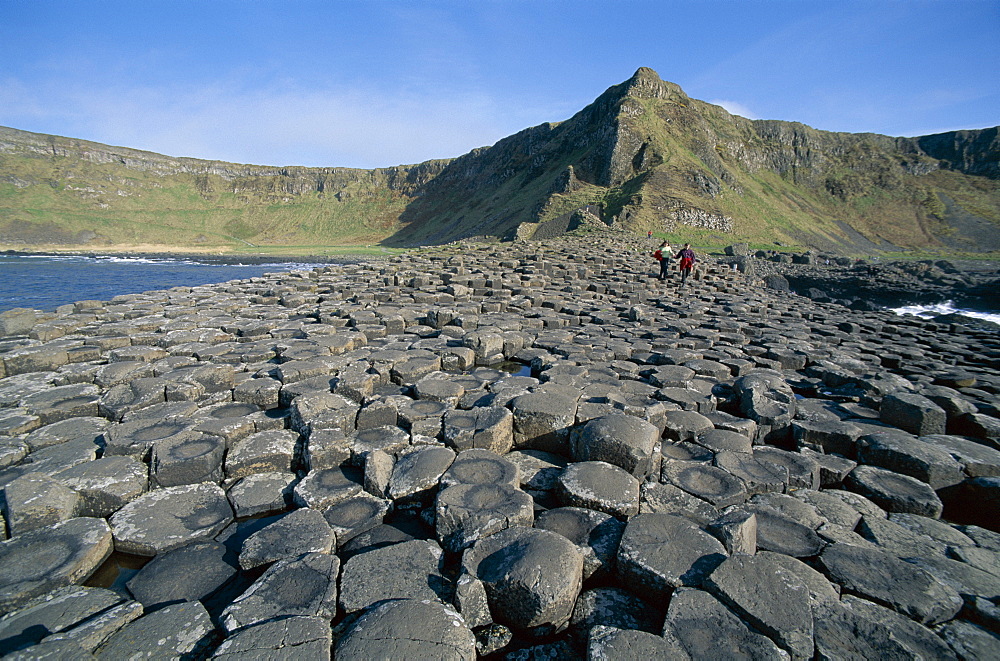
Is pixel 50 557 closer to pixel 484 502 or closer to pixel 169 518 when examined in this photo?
pixel 169 518

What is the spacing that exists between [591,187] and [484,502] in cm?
4771

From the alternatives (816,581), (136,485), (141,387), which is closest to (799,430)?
(816,581)

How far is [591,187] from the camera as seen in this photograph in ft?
154

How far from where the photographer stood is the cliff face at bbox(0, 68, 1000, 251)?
45.3 m

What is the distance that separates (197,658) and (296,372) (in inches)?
140

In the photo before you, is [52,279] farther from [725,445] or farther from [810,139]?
[810,139]

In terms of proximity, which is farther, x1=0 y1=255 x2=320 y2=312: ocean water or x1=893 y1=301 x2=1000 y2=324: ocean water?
x1=0 y1=255 x2=320 y2=312: ocean water

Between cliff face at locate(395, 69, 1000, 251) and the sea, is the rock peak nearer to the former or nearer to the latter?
cliff face at locate(395, 69, 1000, 251)

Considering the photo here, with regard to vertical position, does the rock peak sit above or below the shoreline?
above

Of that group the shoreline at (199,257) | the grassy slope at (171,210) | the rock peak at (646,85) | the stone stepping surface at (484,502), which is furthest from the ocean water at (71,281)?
the rock peak at (646,85)

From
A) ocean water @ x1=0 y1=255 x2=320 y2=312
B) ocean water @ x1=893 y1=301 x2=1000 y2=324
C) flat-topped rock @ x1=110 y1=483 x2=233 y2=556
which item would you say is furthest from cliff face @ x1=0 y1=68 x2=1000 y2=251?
flat-topped rock @ x1=110 y1=483 x2=233 y2=556

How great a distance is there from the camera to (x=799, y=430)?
4.57 metres

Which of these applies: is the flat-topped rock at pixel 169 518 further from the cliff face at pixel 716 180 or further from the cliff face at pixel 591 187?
the cliff face at pixel 716 180

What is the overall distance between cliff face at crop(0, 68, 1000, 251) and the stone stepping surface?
29.8 m
